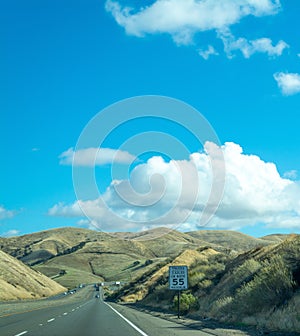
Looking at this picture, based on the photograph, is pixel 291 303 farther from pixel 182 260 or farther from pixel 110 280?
pixel 110 280

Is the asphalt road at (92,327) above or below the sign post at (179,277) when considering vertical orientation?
below

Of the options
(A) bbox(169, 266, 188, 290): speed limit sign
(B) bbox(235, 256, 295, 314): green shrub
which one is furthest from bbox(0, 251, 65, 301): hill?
(B) bbox(235, 256, 295, 314): green shrub

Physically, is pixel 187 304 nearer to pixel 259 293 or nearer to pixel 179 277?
pixel 179 277

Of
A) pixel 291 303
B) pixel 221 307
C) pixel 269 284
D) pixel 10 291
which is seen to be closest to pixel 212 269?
pixel 221 307

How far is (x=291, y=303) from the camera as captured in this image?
19078 mm

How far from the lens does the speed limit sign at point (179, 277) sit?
26.9 m

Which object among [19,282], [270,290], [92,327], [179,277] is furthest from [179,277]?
[19,282]

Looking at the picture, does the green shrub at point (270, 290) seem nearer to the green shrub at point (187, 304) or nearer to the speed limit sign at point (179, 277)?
the speed limit sign at point (179, 277)

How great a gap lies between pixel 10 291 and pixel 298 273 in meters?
69.7

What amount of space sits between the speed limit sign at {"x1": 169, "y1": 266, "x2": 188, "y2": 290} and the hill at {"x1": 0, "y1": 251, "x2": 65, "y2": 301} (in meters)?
60.8

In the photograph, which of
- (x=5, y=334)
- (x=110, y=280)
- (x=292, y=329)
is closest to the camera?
(x=292, y=329)

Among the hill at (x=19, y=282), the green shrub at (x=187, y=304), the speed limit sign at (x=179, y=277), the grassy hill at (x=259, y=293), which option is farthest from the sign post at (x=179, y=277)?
the hill at (x=19, y=282)

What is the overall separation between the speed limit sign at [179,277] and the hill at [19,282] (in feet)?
200

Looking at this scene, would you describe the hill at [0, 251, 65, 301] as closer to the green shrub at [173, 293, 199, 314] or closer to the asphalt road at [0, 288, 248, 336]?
the green shrub at [173, 293, 199, 314]
